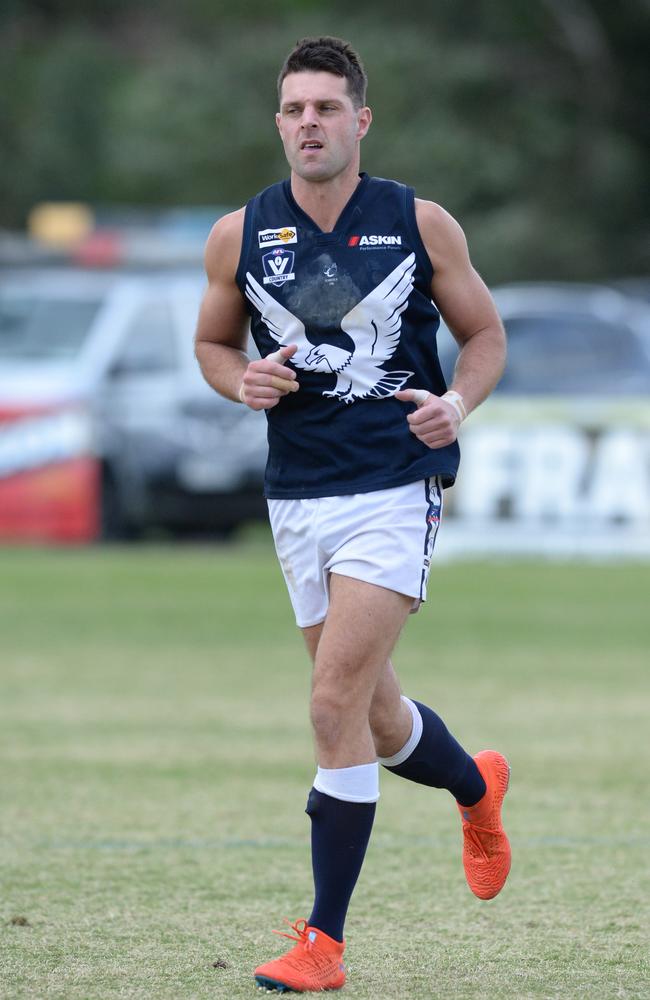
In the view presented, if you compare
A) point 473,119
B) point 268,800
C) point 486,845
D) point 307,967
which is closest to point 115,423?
point 268,800

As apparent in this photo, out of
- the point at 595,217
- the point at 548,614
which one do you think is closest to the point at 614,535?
the point at 548,614

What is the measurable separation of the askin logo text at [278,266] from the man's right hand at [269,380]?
183 millimetres

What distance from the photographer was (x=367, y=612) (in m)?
4.90

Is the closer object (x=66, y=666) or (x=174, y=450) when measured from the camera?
(x=66, y=666)

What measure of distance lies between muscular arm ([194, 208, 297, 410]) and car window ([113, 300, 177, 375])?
1330cm

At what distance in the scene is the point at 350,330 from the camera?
4.98 meters

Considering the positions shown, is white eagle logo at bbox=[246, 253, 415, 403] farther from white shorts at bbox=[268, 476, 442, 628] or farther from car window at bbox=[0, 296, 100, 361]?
car window at bbox=[0, 296, 100, 361]

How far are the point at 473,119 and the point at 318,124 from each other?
3517 cm

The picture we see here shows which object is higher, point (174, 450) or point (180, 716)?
point (174, 450)

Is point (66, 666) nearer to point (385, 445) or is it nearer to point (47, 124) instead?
point (385, 445)

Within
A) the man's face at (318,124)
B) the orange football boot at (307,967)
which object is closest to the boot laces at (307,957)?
the orange football boot at (307,967)

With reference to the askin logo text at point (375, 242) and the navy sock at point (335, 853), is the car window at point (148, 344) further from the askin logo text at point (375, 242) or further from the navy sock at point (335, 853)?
the navy sock at point (335, 853)

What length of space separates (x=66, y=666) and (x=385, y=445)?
6640mm

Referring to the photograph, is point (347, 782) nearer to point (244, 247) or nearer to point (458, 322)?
point (458, 322)
